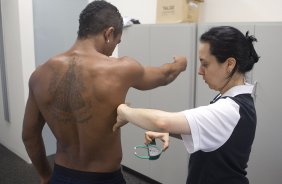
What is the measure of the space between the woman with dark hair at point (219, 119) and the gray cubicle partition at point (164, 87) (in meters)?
1.19

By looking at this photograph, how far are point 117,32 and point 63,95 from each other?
0.37 meters

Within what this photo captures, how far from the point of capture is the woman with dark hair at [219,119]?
95cm

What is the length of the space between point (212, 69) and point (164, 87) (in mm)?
1412

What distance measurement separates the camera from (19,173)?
313 centimetres

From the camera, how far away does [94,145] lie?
1256mm

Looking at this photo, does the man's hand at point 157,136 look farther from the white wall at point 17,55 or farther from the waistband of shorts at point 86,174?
the white wall at point 17,55

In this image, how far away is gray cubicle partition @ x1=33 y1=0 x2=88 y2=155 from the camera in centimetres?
329

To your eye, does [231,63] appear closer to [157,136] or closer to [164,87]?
[157,136]

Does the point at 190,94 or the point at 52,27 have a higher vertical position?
the point at 52,27

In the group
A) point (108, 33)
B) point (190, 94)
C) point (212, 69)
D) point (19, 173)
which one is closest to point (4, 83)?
point (19, 173)

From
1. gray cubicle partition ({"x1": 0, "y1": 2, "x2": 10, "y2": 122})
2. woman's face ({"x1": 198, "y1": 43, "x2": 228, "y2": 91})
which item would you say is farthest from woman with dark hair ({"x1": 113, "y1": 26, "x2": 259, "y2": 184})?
gray cubicle partition ({"x1": 0, "y1": 2, "x2": 10, "y2": 122})

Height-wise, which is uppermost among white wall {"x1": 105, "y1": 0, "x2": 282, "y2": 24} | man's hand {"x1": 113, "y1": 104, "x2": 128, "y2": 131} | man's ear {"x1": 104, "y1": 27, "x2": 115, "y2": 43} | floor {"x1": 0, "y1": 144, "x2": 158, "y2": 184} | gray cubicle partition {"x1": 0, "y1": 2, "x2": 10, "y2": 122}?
white wall {"x1": 105, "y1": 0, "x2": 282, "y2": 24}

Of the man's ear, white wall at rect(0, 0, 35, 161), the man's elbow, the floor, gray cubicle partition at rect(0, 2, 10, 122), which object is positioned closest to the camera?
the man's elbow

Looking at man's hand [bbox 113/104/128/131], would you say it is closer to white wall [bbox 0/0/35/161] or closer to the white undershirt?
the white undershirt
